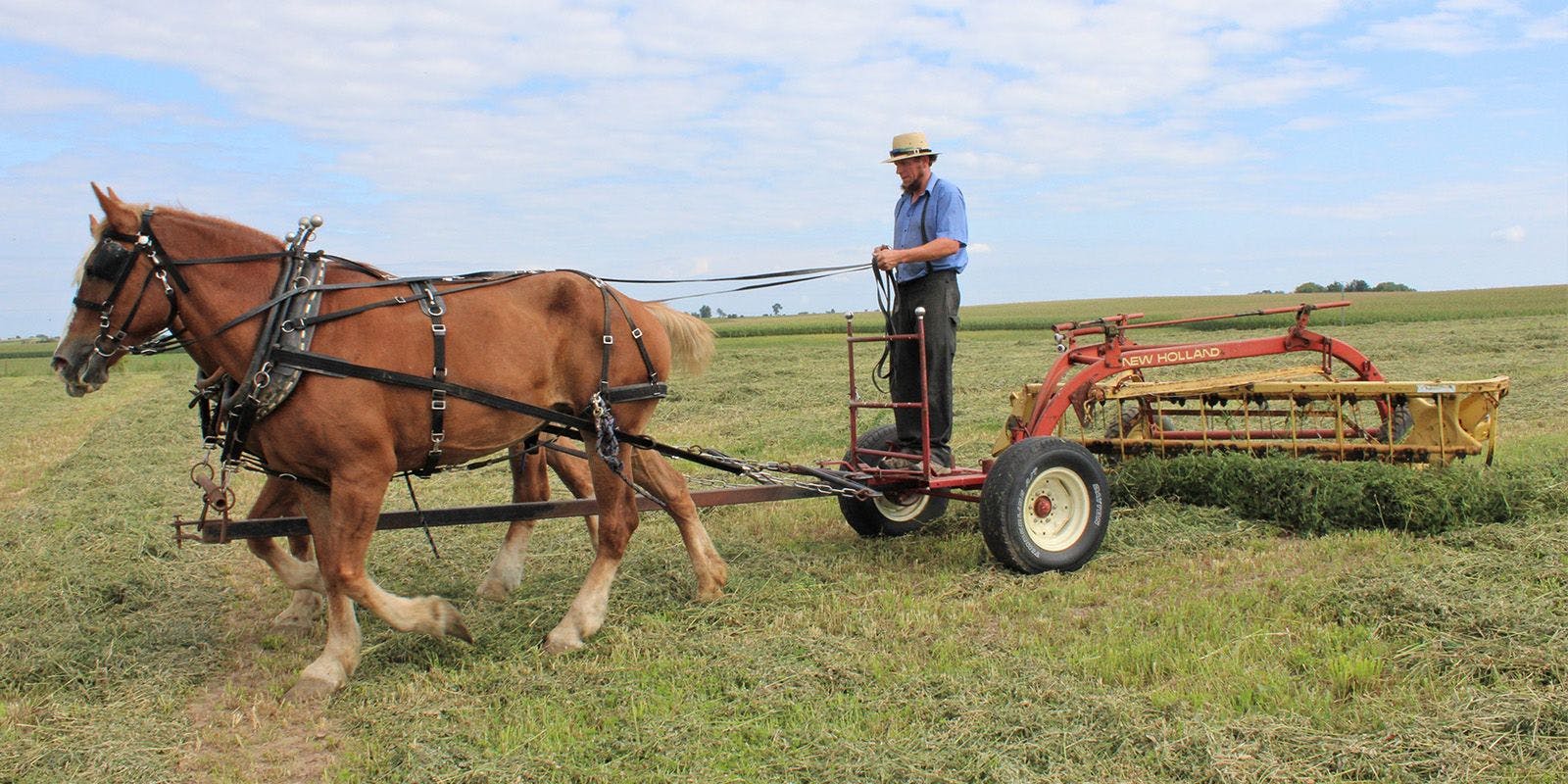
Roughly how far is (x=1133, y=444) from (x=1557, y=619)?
3.47m

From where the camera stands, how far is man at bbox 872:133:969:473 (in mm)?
6535

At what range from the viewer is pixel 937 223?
21.5ft

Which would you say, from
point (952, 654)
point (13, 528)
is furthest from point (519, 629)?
point (13, 528)

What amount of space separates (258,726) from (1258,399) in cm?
623

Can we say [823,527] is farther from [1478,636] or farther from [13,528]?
[13,528]

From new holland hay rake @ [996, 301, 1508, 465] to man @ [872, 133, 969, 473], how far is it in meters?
0.65

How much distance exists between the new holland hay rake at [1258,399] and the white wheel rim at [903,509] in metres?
0.75

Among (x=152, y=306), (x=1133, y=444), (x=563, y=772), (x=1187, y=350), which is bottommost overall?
(x=563, y=772)

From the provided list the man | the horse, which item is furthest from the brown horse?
the man

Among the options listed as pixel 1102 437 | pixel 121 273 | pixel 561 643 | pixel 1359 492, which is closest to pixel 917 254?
pixel 1102 437

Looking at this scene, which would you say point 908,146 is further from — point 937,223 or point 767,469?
point 767,469

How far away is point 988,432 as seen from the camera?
12.4m

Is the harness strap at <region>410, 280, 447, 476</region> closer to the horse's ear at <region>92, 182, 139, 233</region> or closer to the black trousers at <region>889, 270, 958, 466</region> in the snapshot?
the horse's ear at <region>92, 182, 139, 233</region>

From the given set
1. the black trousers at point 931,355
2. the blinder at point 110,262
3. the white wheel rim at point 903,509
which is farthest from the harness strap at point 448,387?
the white wheel rim at point 903,509
